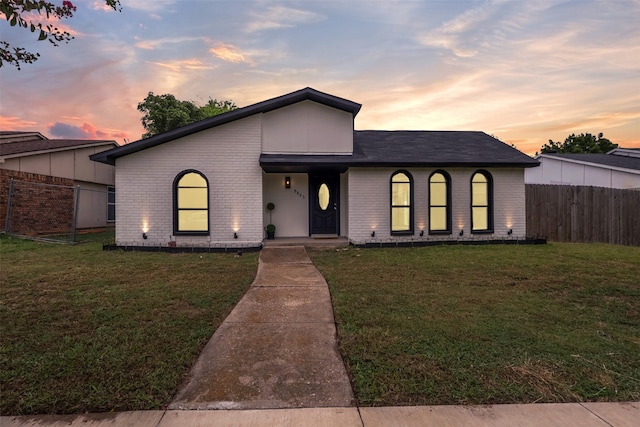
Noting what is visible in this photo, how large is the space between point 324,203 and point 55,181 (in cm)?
1310

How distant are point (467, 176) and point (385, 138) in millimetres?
3459

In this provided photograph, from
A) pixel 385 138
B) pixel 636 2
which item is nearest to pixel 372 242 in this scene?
pixel 385 138

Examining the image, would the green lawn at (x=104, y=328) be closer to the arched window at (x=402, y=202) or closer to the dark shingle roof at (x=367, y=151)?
the dark shingle roof at (x=367, y=151)

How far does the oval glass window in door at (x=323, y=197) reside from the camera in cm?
1213

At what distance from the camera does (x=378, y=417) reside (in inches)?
87.7

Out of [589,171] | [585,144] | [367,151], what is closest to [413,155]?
[367,151]

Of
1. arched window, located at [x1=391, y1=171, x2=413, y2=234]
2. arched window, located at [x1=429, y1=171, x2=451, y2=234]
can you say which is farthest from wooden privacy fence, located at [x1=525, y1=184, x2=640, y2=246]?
arched window, located at [x1=391, y1=171, x2=413, y2=234]

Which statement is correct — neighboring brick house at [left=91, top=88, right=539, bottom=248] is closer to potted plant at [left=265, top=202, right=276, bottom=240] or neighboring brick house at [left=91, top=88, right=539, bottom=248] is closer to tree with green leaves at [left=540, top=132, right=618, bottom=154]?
potted plant at [left=265, top=202, right=276, bottom=240]

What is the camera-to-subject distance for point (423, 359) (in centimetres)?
301

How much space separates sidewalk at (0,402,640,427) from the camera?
7.07 ft

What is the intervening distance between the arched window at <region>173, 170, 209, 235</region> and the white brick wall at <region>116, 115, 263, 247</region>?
0.53ft

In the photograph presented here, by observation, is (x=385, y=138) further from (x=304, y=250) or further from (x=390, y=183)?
(x=304, y=250)

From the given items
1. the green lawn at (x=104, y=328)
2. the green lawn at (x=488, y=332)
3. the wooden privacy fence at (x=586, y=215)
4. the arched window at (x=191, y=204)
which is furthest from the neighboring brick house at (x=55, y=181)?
the wooden privacy fence at (x=586, y=215)

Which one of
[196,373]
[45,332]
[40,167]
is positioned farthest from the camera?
[40,167]
